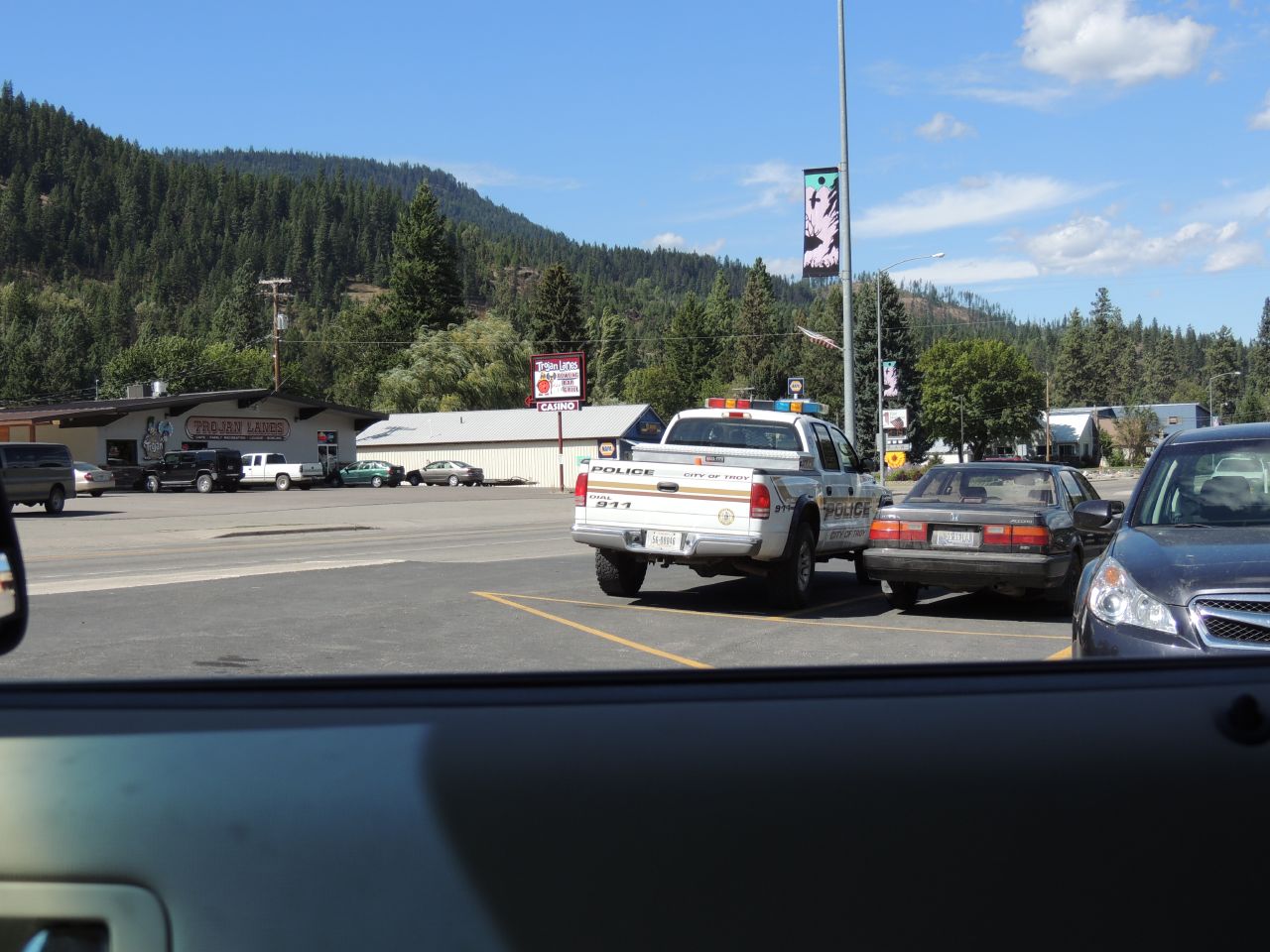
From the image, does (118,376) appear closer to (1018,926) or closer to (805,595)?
(805,595)

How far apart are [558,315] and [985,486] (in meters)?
94.5

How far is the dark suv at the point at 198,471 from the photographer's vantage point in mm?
51406

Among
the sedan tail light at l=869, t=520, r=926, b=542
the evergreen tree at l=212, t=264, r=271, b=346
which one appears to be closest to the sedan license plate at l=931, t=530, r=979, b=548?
the sedan tail light at l=869, t=520, r=926, b=542

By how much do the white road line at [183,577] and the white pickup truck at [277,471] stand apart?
135 feet

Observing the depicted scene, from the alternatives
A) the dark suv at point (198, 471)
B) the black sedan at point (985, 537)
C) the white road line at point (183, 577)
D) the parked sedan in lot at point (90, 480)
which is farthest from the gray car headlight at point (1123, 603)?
the dark suv at point (198, 471)

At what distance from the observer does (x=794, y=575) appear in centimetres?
1226

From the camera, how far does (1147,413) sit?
11362cm

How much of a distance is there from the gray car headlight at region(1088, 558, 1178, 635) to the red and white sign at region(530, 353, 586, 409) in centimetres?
5381

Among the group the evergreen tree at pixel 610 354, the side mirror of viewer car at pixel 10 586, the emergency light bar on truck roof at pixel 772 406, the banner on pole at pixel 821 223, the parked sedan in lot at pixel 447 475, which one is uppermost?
the evergreen tree at pixel 610 354

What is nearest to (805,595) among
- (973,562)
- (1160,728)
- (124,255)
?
(973,562)

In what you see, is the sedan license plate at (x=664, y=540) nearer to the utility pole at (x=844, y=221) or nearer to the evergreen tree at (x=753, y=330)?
the utility pole at (x=844, y=221)

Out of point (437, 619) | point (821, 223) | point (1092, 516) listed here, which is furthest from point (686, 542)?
point (821, 223)

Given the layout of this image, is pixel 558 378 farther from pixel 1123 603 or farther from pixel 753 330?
pixel 753 330

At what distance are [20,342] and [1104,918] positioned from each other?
147 m
